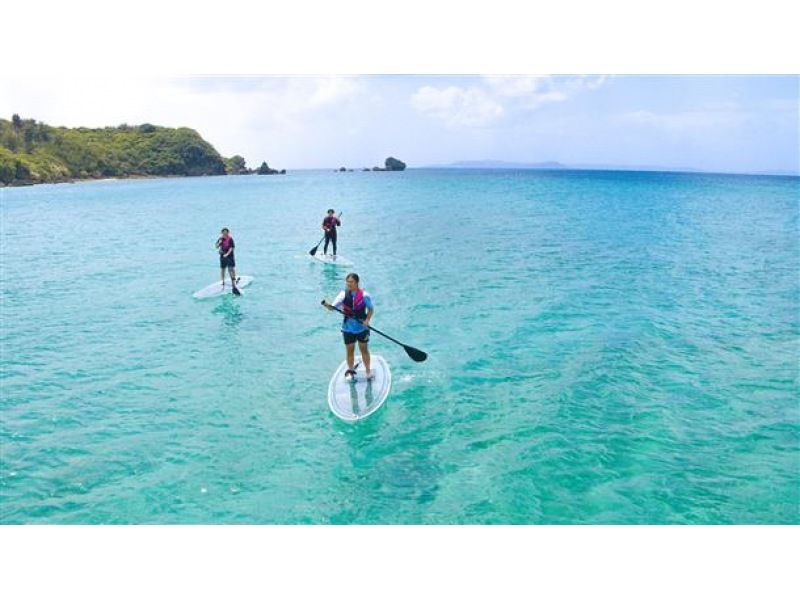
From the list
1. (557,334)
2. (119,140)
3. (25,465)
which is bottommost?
(25,465)

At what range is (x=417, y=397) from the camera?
10.8 meters

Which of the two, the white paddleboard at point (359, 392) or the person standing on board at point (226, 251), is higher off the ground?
the person standing on board at point (226, 251)

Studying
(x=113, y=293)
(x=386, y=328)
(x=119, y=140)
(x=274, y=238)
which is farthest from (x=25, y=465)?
(x=119, y=140)

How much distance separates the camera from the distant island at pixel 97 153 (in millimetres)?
104000

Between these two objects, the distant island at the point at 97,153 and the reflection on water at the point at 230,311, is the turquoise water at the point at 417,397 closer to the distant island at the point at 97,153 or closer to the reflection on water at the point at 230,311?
the reflection on water at the point at 230,311

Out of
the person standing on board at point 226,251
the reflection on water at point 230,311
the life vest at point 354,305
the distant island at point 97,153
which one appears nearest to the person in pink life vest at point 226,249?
the person standing on board at point 226,251

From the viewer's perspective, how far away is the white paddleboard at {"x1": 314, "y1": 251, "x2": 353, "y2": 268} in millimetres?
24753

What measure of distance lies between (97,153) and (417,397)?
14258 centimetres

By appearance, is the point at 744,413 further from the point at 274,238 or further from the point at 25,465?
the point at 274,238

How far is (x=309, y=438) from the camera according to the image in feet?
30.2

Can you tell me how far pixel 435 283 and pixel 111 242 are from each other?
2325 cm

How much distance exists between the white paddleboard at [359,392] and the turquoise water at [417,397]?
0.27 metres

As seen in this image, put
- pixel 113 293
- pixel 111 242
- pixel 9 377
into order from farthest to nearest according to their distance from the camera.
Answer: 1. pixel 111 242
2. pixel 113 293
3. pixel 9 377

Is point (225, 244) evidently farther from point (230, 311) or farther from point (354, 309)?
point (354, 309)
